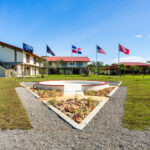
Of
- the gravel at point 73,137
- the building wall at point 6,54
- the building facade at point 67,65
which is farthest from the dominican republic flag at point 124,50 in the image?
the building facade at point 67,65

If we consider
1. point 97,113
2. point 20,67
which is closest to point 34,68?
point 20,67

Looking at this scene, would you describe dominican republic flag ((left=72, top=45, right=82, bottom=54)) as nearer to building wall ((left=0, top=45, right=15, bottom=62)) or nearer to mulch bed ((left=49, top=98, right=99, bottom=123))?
building wall ((left=0, top=45, right=15, bottom=62))

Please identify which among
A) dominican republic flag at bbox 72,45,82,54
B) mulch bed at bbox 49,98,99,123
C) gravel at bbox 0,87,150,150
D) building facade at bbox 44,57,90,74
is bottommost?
gravel at bbox 0,87,150,150

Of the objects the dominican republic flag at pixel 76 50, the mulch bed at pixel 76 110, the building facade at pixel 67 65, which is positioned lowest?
the mulch bed at pixel 76 110

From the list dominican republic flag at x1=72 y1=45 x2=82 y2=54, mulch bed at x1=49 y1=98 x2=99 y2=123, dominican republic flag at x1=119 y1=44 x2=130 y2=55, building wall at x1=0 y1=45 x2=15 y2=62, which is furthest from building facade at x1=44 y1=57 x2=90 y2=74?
mulch bed at x1=49 y1=98 x2=99 y2=123

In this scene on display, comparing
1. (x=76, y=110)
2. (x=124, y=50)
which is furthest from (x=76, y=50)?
(x=76, y=110)

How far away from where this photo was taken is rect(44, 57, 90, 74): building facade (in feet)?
165

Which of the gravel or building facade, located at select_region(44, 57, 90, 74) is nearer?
the gravel

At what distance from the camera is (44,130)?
4.15 meters

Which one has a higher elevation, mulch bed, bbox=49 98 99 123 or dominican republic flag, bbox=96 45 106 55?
dominican republic flag, bbox=96 45 106 55

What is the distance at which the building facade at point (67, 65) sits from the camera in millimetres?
50156

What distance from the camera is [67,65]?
171 ft

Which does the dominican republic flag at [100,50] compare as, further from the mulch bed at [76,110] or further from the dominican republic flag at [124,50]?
the mulch bed at [76,110]

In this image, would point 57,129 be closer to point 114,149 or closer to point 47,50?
point 114,149
